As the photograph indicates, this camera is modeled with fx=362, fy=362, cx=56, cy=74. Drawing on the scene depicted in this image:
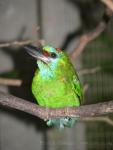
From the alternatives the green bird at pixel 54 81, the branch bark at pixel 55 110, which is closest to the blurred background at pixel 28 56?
the green bird at pixel 54 81

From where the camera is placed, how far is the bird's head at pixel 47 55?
3.19 ft

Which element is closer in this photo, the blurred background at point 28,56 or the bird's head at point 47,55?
the bird's head at point 47,55

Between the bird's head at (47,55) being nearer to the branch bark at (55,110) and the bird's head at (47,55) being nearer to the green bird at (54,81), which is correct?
the green bird at (54,81)

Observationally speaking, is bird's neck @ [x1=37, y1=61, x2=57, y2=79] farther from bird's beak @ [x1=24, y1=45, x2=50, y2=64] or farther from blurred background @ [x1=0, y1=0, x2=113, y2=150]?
blurred background @ [x1=0, y1=0, x2=113, y2=150]

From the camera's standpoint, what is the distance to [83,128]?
5.84 feet

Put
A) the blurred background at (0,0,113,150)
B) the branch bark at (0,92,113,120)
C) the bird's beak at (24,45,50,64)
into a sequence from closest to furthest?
the branch bark at (0,92,113,120) → the bird's beak at (24,45,50,64) → the blurred background at (0,0,113,150)

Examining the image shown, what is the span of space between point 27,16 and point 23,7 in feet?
0.15

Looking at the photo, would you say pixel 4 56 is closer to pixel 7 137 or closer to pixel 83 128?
pixel 7 137

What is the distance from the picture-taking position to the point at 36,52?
3.17 ft

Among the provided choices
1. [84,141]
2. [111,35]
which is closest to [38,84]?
[84,141]

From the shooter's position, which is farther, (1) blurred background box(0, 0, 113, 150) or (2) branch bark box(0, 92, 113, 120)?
(1) blurred background box(0, 0, 113, 150)

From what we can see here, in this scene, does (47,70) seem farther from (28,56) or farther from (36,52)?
(28,56)

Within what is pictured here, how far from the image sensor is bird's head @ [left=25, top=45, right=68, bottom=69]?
0.97 metres

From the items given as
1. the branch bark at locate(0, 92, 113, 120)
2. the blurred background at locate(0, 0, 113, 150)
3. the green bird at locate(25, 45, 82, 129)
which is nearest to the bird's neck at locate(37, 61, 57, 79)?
A: the green bird at locate(25, 45, 82, 129)
